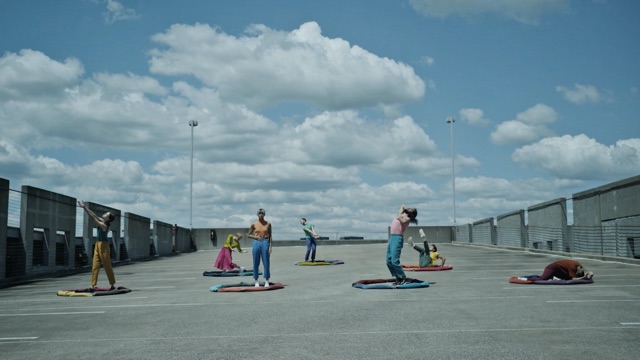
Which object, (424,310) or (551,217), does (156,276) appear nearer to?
(424,310)

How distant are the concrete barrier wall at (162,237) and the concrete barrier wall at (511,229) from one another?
22.4m

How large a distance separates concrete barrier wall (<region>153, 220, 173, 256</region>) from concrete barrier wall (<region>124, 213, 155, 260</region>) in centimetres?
111

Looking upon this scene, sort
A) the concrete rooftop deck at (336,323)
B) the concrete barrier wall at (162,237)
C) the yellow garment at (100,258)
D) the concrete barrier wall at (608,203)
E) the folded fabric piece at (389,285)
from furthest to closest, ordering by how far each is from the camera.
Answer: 1. the concrete barrier wall at (162,237)
2. the concrete barrier wall at (608,203)
3. the yellow garment at (100,258)
4. the folded fabric piece at (389,285)
5. the concrete rooftop deck at (336,323)

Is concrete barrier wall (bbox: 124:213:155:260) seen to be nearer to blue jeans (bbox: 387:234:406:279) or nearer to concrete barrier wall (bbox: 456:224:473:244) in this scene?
blue jeans (bbox: 387:234:406:279)

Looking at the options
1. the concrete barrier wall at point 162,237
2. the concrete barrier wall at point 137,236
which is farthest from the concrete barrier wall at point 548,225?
the concrete barrier wall at point 162,237

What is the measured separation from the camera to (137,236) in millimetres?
38469

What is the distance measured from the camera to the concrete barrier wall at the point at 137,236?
36.3 metres

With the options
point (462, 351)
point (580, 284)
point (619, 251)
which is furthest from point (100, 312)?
point (619, 251)

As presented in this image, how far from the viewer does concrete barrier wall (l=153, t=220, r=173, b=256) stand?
42.7 m

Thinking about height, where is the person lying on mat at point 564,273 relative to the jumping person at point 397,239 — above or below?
below

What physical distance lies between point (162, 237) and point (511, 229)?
897 inches

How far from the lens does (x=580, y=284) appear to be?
1569 centimetres

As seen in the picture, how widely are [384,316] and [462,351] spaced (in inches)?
126

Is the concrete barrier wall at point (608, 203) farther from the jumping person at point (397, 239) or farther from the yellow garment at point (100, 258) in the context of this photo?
the yellow garment at point (100, 258)
